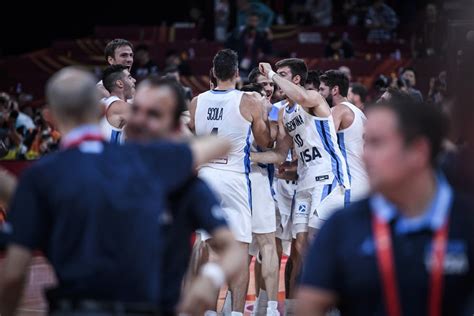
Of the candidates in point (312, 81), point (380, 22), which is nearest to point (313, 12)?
point (380, 22)

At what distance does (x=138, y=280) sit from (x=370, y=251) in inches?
39.4

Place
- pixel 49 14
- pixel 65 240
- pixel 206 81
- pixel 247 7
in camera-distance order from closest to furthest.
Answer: pixel 65 240, pixel 206 81, pixel 247 7, pixel 49 14

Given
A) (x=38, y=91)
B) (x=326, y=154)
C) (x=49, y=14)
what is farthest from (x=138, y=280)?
(x=49, y=14)

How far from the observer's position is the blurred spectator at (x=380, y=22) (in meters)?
23.5

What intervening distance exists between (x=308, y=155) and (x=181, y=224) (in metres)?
5.54

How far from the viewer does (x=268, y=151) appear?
1049 centimetres

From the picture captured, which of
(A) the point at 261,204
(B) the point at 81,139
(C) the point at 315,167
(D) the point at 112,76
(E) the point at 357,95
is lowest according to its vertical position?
(A) the point at 261,204

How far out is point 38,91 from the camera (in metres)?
21.1

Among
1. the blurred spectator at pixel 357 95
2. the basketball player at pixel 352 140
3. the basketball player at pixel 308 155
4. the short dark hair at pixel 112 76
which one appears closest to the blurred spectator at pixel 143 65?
the blurred spectator at pixel 357 95

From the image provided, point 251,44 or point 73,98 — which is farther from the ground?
point 73,98

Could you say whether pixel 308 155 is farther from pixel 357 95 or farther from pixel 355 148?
pixel 357 95

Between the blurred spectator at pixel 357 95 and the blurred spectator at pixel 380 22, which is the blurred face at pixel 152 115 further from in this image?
the blurred spectator at pixel 380 22

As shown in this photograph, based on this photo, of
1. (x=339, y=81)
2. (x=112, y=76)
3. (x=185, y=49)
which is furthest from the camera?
(x=185, y=49)

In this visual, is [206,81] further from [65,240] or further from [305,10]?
[65,240]
